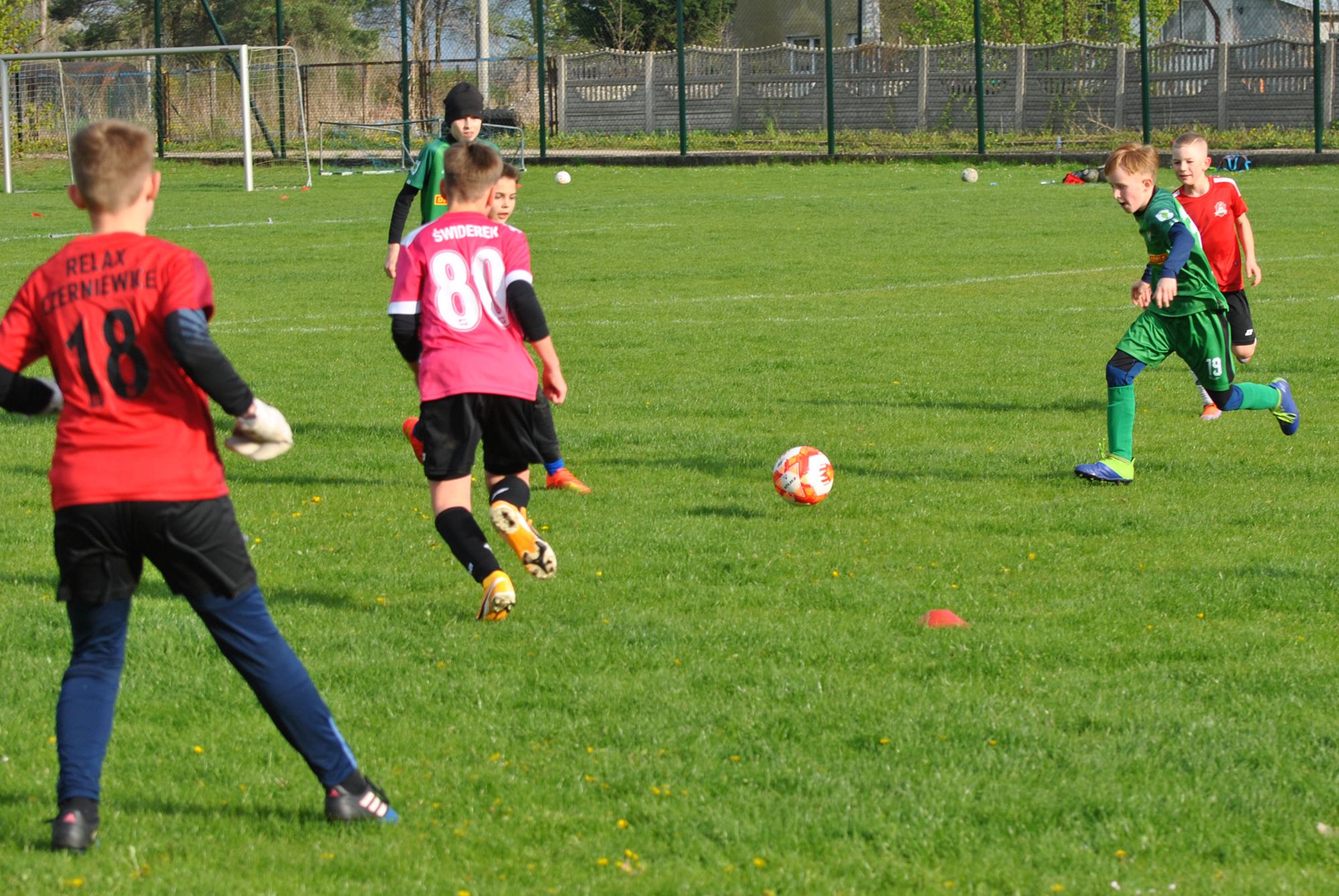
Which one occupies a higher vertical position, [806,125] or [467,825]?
[806,125]

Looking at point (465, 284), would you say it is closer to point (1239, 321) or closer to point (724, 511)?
point (724, 511)

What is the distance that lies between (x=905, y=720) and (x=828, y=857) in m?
0.95

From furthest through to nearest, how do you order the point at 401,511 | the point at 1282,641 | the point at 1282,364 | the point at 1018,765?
the point at 1282,364, the point at 401,511, the point at 1282,641, the point at 1018,765

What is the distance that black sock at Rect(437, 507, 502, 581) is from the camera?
18.7 feet

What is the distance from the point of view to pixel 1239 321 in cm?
1030

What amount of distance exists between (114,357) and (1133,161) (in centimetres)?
573

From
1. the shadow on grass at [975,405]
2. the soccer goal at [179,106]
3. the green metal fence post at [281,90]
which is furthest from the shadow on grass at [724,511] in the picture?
the green metal fence post at [281,90]

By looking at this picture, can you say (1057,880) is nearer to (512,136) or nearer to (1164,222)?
(1164,222)

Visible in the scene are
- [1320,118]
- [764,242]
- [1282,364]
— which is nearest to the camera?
[1282,364]

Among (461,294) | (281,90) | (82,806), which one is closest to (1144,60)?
(281,90)

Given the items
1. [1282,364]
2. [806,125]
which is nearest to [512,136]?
[806,125]

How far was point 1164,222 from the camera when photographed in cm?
813

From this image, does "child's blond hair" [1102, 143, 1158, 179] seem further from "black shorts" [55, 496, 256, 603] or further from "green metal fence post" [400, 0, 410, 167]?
"green metal fence post" [400, 0, 410, 167]

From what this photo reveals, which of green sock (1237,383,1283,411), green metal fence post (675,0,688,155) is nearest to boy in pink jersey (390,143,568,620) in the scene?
green sock (1237,383,1283,411)
